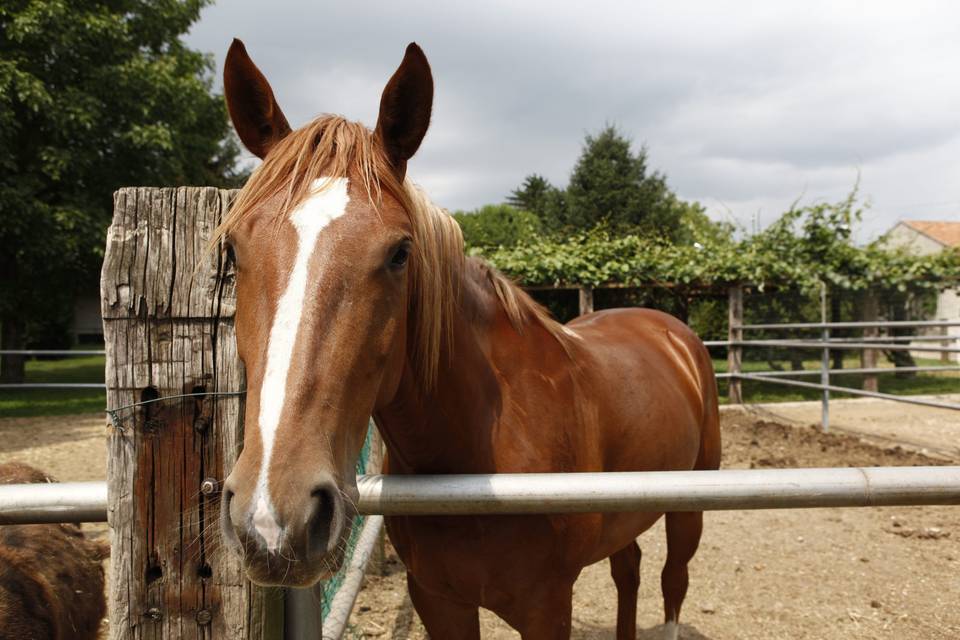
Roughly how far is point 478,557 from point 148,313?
1.04 meters

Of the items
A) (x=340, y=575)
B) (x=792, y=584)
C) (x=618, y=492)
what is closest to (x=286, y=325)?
(x=618, y=492)

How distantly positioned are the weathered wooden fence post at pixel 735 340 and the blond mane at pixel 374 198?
917 cm

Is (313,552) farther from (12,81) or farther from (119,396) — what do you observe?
(12,81)

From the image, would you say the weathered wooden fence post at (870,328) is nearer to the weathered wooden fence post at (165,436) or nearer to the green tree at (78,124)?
the weathered wooden fence post at (165,436)

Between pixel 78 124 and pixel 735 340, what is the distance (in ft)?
43.2

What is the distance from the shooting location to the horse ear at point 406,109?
1.41 m

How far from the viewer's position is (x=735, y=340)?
10039 millimetres

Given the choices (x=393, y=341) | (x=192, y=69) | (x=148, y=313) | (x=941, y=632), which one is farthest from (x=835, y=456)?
(x=192, y=69)

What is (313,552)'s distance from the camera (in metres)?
0.94

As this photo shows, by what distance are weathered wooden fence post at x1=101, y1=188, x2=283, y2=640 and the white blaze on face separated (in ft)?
0.65

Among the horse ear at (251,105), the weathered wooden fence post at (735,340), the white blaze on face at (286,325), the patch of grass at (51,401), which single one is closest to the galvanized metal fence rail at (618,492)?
the white blaze on face at (286,325)

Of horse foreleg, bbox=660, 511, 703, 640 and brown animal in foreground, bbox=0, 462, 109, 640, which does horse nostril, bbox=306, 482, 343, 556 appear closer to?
brown animal in foreground, bbox=0, 462, 109, 640

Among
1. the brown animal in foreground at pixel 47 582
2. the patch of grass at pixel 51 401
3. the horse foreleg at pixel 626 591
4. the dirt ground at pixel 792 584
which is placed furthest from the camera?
the patch of grass at pixel 51 401

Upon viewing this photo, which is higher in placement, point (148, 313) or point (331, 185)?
point (331, 185)
